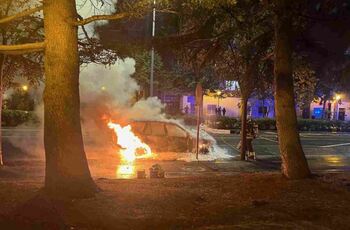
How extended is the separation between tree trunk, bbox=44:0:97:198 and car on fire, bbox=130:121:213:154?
39.8 feet

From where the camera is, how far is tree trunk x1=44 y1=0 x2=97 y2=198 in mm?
8336

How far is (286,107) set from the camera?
10953mm

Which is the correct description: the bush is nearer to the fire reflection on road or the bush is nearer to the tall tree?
the fire reflection on road

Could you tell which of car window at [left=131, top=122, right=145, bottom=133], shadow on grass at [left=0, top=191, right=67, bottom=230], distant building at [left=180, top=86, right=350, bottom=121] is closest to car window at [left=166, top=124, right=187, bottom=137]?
car window at [left=131, top=122, right=145, bottom=133]

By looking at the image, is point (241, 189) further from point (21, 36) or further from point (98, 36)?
point (21, 36)

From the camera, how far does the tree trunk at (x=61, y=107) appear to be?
8.34 metres

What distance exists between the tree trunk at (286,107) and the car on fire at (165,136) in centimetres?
998

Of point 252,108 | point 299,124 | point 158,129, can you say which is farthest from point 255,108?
point 158,129

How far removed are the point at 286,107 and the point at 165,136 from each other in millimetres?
10198

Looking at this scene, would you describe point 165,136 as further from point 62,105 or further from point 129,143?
point 62,105

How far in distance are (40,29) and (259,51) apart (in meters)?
6.12

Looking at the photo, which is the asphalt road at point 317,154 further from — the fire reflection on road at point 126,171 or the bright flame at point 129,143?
the fire reflection on road at point 126,171

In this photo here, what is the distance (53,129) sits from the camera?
27.4ft

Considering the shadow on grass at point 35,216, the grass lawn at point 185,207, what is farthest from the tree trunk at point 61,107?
the shadow on grass at point 35,216
